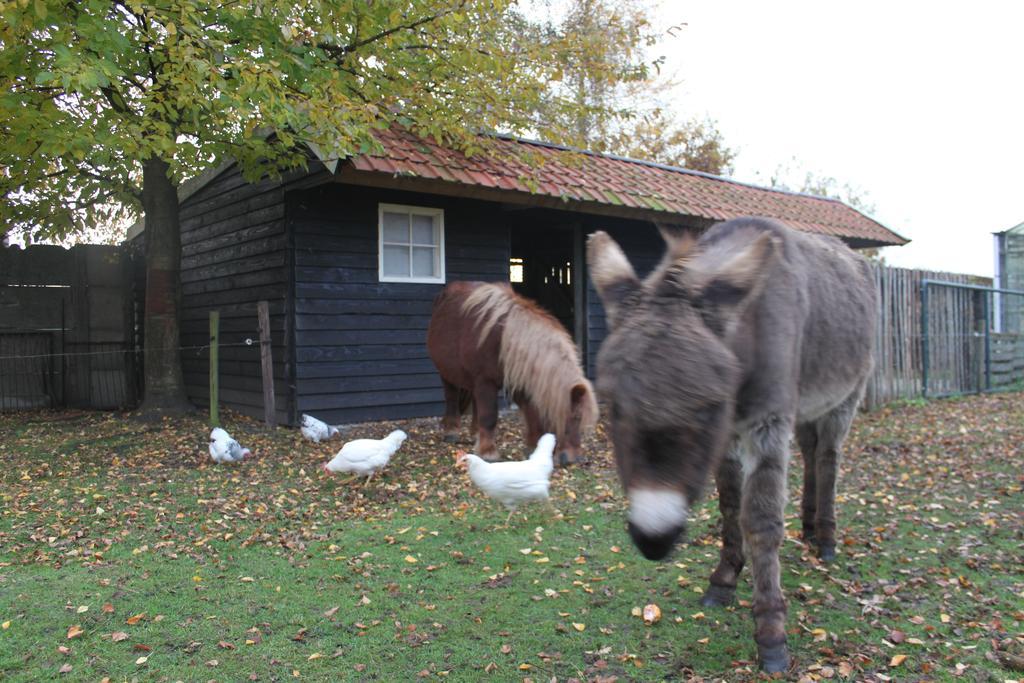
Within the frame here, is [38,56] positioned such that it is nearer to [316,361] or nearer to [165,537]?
[316,361]

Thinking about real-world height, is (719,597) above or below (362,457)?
below

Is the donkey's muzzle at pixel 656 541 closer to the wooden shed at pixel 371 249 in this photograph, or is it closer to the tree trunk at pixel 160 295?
the wooden shed at pixel 371 249

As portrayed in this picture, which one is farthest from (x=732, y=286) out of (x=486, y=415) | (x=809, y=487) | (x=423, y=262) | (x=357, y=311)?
(x=423, y=262)


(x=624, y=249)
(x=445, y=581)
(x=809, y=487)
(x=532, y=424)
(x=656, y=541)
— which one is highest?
(x=624, y=249)

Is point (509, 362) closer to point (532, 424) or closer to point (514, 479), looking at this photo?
point (532, 424)

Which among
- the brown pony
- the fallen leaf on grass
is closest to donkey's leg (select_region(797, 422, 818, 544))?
the fallen leaf on grass

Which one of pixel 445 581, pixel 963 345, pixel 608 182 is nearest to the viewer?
pixel 445 581

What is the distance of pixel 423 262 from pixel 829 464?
671 cm

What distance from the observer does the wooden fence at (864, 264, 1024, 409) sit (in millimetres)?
11227

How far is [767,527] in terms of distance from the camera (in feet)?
9.29

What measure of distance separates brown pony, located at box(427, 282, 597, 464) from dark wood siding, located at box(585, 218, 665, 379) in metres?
4.10

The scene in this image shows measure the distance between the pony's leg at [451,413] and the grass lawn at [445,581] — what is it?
49.1 inches

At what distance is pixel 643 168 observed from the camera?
1305 cm

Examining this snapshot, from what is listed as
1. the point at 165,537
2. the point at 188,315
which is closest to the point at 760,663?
the point at 165,537
